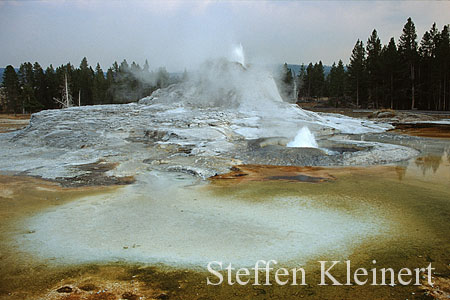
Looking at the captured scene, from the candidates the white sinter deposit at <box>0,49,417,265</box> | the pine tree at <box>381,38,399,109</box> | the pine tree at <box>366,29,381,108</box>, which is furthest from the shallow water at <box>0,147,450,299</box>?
the pine tree at <box>366,29,381,108</box>

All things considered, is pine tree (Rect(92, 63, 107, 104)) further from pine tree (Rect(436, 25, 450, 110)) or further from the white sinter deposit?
pine tree (Rect(436, 25, 450, 110))

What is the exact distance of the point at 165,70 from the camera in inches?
1000

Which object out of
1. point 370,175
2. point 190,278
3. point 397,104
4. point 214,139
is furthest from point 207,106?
point 397,104

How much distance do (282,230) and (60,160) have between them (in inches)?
335

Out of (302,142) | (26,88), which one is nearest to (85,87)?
(26,88)

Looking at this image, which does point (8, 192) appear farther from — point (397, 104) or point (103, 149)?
point (397, 104)

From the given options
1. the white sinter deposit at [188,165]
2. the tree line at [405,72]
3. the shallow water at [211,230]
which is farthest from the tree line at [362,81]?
the shallow water at [211,230]

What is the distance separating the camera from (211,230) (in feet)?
15.9

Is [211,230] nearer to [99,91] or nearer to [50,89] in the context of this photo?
[99,91]

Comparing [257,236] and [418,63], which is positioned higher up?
[418,63]

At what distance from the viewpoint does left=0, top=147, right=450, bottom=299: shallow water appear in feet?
11.9

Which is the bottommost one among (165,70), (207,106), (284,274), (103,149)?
(284,274)

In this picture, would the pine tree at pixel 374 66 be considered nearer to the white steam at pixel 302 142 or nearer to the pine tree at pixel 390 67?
the pine tree at pixel 390 67

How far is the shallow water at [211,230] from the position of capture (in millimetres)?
3635
